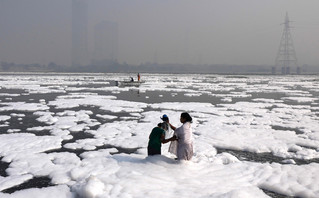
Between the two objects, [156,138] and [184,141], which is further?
[156,138]

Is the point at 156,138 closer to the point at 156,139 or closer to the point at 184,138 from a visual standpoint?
the point at 156,139

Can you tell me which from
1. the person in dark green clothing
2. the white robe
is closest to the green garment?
the person in dark green clothing

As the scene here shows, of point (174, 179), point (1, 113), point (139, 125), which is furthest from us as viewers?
point (1, 113)

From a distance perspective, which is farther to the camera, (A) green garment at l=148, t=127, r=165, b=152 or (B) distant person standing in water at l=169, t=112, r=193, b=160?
(A) green garment at l=148, t=127, r=165, b=152

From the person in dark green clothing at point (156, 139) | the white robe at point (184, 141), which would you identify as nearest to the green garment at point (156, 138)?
the person in dark green clothing at point (156, 139)

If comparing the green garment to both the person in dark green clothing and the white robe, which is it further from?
the white robe

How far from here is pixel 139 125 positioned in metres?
12.0

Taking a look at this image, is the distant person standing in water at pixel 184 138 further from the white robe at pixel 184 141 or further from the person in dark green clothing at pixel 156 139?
the person in dark green clothing at pixel 156 139

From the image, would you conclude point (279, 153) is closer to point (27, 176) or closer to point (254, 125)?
point (254, 125)

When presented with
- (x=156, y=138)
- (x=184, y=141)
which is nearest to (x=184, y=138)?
(x=184, y=141)

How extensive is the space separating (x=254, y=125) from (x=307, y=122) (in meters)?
2.96

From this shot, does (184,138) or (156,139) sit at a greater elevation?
(184,138)

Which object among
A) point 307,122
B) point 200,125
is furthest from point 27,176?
point 307,122

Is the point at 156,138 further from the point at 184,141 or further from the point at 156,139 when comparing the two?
the point at 184,141
